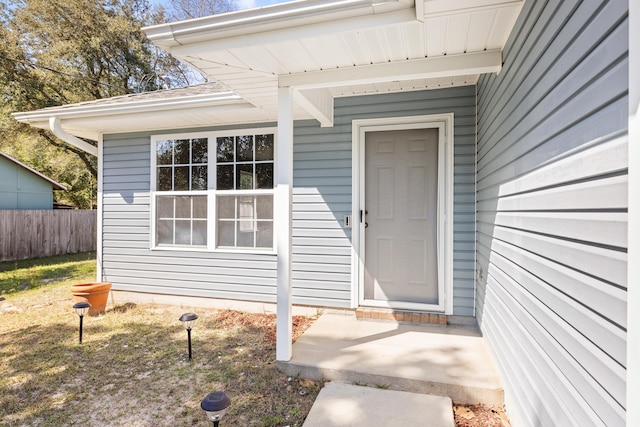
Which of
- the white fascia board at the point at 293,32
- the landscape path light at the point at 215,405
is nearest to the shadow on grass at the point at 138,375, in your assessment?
the landscape path light at the point at 215,405

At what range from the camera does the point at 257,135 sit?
430 cm

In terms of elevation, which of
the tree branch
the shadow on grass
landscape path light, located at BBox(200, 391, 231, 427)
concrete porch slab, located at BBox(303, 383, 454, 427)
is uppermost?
the tree branch

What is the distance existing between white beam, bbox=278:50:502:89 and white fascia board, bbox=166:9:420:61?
0.52 meters

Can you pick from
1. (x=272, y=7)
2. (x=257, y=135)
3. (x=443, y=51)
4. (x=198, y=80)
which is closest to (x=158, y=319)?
(x=257, y=135)

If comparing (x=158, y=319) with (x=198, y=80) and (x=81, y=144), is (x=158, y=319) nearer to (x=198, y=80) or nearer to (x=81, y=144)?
(x=81, y=144)

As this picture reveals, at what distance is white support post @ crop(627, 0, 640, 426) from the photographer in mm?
849

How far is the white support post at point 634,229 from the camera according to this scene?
33.4 inches

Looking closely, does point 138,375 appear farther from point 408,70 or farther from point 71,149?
point 71,149

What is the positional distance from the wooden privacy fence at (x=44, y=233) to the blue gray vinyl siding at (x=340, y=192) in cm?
869

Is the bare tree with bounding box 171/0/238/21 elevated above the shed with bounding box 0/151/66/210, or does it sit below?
above

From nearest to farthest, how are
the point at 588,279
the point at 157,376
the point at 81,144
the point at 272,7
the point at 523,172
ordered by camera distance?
the point at 588,279 → the point at 523,172 → the point at 272,7 → the point at 157,376 → the point at 81,144

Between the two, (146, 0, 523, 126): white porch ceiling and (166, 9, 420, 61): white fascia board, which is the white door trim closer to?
(146, 0, 523, 126): white porch ceiling

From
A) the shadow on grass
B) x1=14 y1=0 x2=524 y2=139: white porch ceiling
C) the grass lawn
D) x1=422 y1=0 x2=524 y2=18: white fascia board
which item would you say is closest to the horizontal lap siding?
the grass lawn

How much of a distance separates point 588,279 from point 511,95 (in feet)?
4.61
